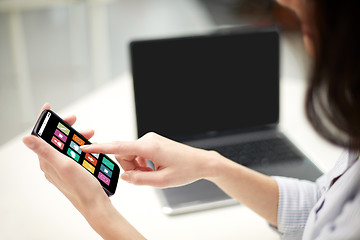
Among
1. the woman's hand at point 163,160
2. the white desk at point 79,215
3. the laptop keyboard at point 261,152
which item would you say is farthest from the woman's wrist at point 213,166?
the laptop keyboard at point 261,152

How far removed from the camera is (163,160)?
0.65 meters

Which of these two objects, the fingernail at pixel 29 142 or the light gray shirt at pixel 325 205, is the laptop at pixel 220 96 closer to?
the light gray shirt at pixel 325 205

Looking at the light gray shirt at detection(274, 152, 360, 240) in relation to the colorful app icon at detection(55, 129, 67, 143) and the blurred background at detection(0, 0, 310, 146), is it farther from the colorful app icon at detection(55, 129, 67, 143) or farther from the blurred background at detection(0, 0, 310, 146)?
the blurred background at detection(0, 0, 310, 146)

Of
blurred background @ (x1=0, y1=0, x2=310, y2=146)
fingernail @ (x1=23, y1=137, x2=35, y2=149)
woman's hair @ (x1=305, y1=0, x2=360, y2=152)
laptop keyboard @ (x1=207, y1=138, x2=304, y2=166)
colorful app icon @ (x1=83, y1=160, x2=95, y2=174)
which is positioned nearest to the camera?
woman's hair @ (x1=305, y1=0, x2=360, y2=152)

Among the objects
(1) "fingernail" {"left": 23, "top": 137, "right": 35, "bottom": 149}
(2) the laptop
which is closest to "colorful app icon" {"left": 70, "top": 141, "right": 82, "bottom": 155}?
(1) "fingernail" {"left": 23, "top": 137, "right": 35, "bottom": 149}

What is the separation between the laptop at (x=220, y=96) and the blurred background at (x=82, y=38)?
42cm

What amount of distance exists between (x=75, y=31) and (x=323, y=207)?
10.3 ft

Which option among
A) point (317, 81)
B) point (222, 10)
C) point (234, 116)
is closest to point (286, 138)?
point (234, 116)

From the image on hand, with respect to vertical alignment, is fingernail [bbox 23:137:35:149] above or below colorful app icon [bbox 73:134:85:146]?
above

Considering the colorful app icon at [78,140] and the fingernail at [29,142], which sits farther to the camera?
the colorful app icon at [78,140]

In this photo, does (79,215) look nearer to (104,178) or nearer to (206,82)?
(104,178)

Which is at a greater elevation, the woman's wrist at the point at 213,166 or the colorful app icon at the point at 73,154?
the colorful app icon at the point at 73,154

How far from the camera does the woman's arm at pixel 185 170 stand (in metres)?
0.63

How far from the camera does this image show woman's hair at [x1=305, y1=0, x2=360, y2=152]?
43 centimetres
